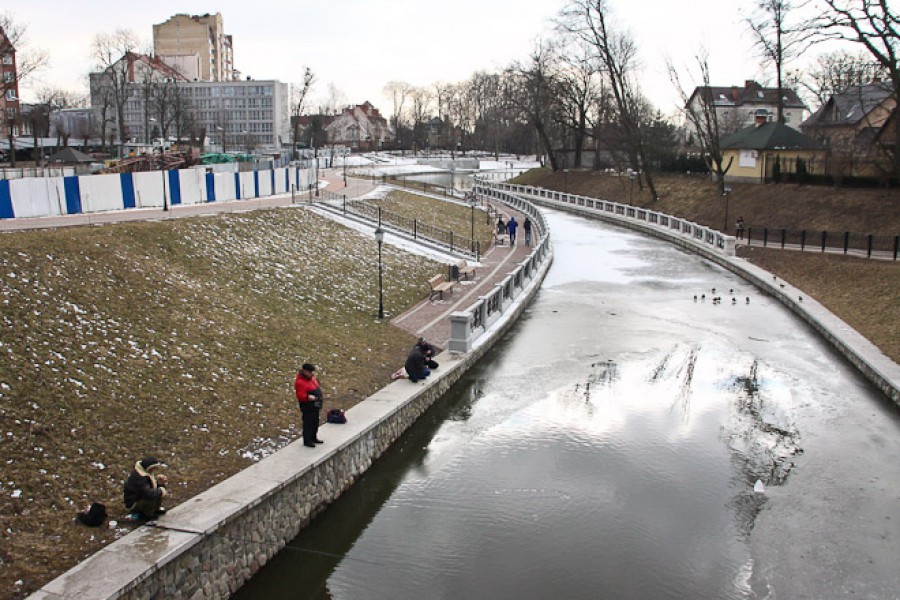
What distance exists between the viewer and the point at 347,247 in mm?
30281

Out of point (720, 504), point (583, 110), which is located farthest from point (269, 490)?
point (583, 110)

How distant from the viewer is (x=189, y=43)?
462 ft

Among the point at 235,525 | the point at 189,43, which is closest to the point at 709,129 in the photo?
the point at 235,525

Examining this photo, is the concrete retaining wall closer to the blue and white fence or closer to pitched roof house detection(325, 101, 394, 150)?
the blue and white fence

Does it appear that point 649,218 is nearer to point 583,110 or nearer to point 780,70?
point 780,70

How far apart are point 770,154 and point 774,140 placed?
111 cm

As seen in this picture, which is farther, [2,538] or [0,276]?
[0,276]

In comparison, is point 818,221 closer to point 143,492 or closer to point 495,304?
point 495,304

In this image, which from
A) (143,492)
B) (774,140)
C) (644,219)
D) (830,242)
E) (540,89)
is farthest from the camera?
(540,89)

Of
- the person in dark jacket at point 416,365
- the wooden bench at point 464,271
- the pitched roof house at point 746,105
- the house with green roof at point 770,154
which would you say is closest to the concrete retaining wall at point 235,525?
the person in dark jacket at point 416,365

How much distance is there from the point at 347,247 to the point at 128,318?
14875mm

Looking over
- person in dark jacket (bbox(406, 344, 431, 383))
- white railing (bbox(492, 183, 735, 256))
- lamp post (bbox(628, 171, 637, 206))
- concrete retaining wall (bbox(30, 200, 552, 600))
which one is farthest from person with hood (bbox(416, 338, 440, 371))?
lamp post (bbox(628, 171, 637, 206))

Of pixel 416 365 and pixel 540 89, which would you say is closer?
pixel 416 365

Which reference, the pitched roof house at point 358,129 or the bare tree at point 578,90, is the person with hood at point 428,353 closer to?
the bare tree at point 578,90
